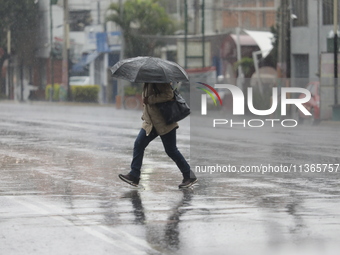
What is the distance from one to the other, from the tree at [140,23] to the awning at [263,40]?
6.70 meters

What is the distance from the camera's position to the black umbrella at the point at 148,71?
1161 centimetres

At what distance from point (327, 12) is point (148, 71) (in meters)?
30.4

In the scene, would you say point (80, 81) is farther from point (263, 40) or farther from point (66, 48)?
point (263, 40)

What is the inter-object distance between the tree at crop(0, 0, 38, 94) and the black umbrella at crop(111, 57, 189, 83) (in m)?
58.4

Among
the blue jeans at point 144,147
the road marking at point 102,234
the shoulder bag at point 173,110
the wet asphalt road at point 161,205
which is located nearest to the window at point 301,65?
the wet asphalt road at point 161,205

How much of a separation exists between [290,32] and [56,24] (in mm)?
→ 30693

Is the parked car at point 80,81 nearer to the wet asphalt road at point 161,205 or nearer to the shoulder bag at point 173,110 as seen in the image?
the wet asphalt road at point 161,205

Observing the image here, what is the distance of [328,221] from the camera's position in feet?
29.8

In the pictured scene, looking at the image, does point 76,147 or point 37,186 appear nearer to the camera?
point 37,186

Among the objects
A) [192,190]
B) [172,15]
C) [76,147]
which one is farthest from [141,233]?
[172,15]

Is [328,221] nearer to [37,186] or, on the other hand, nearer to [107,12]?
[37,186]

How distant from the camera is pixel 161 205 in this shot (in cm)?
1032

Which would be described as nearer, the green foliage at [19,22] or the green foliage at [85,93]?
the green foliage at [85,93]

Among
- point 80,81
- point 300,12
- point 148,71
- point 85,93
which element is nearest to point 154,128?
point 148,71
